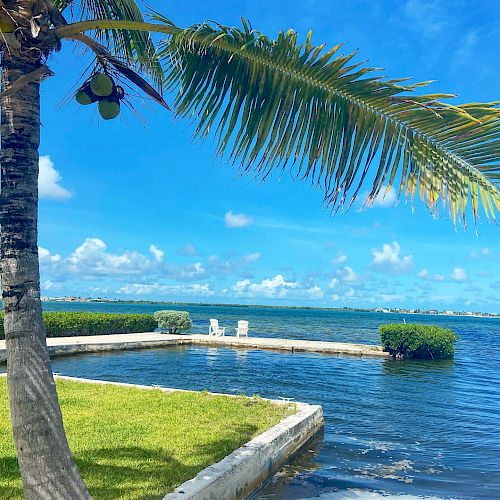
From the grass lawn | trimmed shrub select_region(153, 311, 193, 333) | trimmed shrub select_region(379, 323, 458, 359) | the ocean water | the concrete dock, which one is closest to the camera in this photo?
the grass lawn

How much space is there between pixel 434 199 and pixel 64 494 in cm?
305

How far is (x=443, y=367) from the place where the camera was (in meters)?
23.7

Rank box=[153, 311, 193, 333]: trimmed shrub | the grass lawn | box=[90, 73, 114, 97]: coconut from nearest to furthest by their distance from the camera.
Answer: box=[90, 73, 114, 97]: coconut < the grass lawn < box=[153, 311, 193, 333]: trimmed shrub

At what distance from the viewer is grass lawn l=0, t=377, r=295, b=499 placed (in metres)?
5.59

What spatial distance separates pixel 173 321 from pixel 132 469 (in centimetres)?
2596

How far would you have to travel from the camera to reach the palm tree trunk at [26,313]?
3068 millimetres

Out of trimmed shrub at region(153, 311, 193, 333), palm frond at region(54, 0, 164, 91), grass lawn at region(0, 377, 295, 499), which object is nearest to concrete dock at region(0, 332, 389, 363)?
trimmed shrub at region(153, 311, 193, 333)

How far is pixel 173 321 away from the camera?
31625mm

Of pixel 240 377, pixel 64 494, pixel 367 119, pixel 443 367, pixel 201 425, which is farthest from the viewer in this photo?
pixel 443 367

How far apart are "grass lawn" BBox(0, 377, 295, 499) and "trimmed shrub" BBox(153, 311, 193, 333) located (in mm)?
19885

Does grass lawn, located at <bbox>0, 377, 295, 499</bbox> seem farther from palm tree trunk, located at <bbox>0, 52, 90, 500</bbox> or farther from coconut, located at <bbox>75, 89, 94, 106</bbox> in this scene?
coconut, located at <bbox>75, 89, 94, 106</bbox>

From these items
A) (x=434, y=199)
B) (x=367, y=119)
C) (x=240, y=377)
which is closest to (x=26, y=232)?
(x=367, y=119)

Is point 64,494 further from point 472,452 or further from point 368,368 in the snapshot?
point 368,368

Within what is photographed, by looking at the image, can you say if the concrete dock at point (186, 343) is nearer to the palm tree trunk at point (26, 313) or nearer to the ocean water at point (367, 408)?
the ocean water at point (367, 408)
